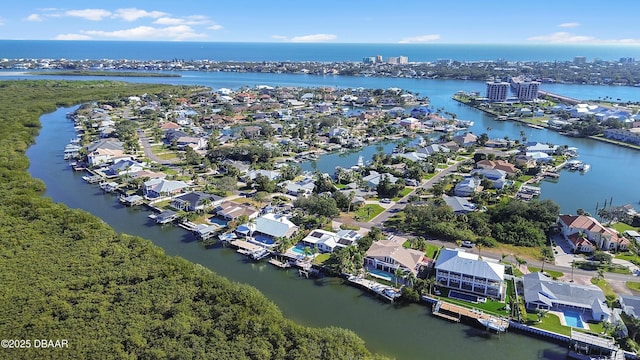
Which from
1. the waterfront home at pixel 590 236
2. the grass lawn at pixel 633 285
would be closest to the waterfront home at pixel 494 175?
the waterfront home at pixel 590 236

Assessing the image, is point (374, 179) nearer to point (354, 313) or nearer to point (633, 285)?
point (354, 313)

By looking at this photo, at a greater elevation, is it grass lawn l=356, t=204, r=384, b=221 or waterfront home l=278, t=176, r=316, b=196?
waterfront home l=278, t=176, r=316, b=196

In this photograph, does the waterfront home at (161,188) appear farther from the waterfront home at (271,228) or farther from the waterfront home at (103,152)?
the waterfront home at (103,152)

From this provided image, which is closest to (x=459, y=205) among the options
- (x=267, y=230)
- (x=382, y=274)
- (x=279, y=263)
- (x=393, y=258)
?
(x=393, y=258)

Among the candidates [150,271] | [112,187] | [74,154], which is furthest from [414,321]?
[74,154]

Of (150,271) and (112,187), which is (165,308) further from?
(112,187)

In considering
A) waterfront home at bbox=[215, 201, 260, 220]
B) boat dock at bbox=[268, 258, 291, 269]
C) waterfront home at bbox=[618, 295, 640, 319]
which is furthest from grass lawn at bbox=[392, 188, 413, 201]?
waterfront home at bbox=[618, 295, 640, 319]

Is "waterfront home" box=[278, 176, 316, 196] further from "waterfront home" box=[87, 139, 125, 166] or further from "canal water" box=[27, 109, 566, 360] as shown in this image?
"waterfront home" box=[87, 139, 125, 166]
